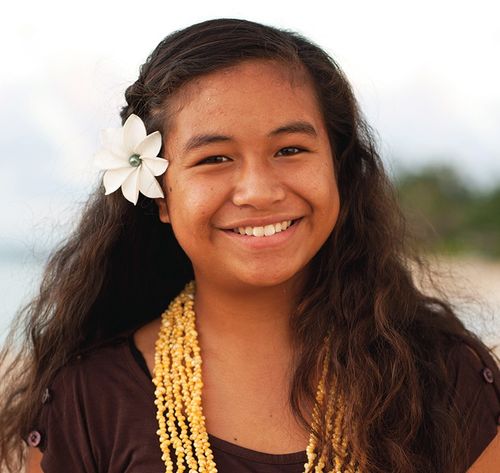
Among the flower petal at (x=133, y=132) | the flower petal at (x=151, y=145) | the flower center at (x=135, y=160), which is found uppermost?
the flower petal at (x=133, y=132)

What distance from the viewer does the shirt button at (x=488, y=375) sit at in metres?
2.88

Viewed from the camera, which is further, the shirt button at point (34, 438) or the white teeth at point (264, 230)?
the shirt button at point (34, 438)

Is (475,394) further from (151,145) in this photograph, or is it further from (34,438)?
(34,438)

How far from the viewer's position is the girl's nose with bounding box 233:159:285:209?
2.65m

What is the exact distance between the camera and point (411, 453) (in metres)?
2.76

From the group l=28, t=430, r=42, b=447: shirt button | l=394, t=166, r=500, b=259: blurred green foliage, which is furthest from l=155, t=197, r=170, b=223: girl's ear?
l=394, t=166, r=500, b=259: blurred green foliage

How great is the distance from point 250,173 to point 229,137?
0.38ft

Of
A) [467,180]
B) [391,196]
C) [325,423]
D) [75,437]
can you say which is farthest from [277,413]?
[467,180]

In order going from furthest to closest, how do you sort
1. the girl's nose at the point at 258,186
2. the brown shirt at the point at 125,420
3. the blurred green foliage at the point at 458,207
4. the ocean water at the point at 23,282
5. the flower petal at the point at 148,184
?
1. the blurred green foliage at the point at 458,207
2. the ocean water at the point at 23,282
3. the flower petal at the point at 148,184
4. the brown shirt at the point at 125,420
5. the girl's nose at the point at 258,186

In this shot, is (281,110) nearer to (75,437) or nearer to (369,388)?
(369,388)

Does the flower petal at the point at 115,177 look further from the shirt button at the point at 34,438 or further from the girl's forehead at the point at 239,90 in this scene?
the shirt button at the point at 34,438

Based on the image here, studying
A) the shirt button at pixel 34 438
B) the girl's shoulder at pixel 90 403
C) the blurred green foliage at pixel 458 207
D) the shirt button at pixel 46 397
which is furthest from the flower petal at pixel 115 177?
the blurred green foliage at pixel 458 207

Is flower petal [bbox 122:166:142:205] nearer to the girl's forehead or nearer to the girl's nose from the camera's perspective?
the girl's forehead

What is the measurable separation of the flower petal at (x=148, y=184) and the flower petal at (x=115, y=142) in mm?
87
